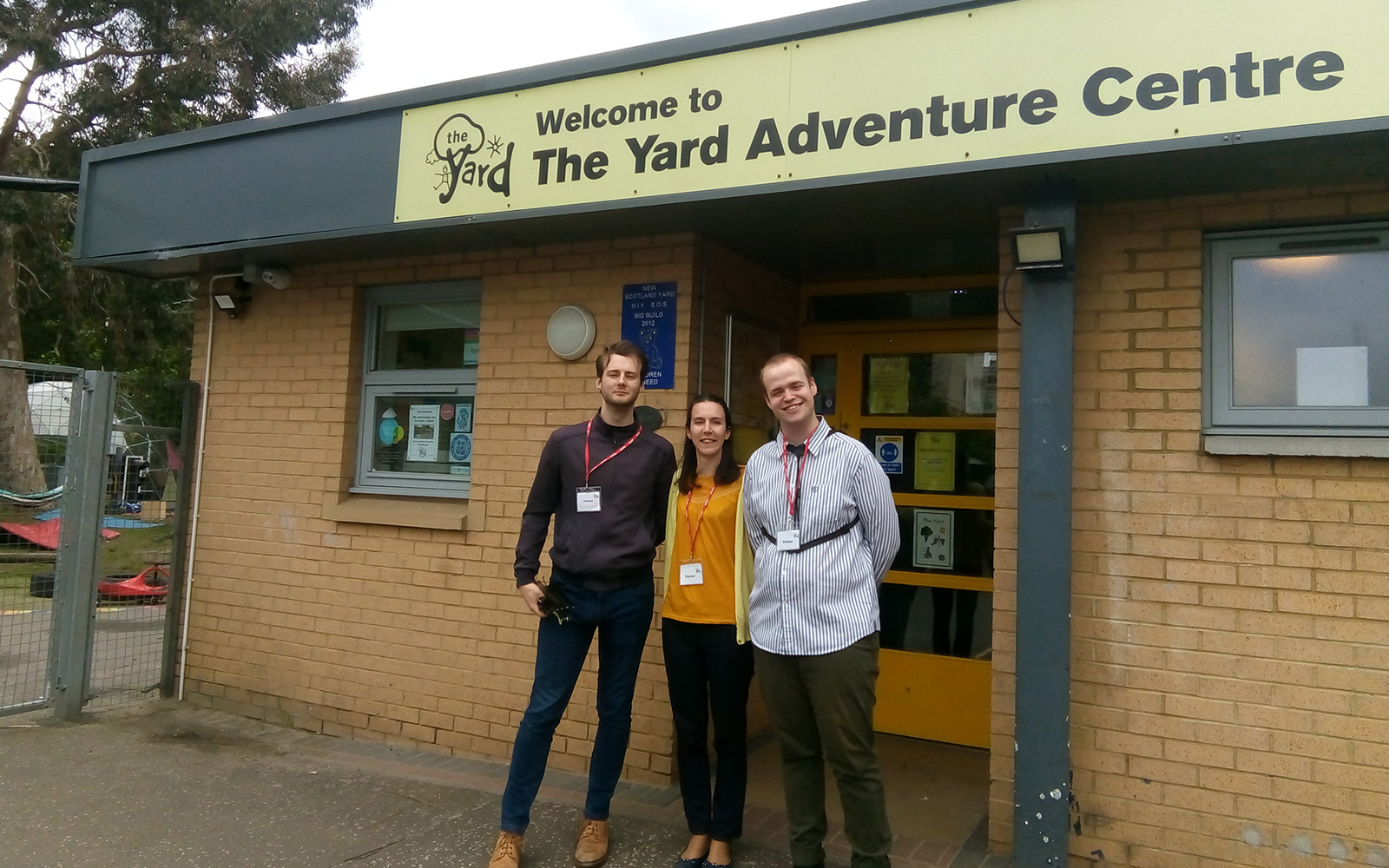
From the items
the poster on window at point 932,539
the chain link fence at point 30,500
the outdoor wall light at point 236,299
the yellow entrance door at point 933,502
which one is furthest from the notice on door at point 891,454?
the chain link fence at point 30,500

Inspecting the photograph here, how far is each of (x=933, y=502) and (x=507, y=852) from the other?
2.88 m

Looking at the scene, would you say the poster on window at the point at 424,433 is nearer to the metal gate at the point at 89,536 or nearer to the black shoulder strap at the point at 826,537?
the metal gate at the point at 89,536

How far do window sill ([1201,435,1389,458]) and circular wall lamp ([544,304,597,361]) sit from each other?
270cm

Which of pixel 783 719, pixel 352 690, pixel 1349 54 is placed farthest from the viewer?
pixel 352 690

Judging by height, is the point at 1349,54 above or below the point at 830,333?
above

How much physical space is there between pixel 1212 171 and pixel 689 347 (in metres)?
2.21

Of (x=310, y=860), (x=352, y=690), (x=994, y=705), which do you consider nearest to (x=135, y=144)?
(x=352, y=690)

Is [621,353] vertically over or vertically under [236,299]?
under

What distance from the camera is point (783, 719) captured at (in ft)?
10.6

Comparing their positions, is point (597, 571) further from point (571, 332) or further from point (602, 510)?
point (571, 332)

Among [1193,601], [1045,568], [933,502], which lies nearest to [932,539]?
[933,502]

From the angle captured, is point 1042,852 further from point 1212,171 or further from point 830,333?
point 830,333

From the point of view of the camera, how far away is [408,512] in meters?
5.12

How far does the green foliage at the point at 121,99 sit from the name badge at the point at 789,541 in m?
15.3
